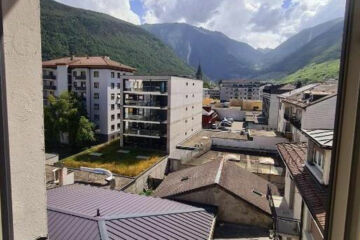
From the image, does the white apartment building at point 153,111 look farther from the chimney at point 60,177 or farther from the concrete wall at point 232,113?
the concrete wall at point 232,113

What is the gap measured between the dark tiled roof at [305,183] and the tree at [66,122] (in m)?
19.9

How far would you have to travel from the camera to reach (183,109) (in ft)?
87.0

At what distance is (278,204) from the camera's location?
9.20 metres

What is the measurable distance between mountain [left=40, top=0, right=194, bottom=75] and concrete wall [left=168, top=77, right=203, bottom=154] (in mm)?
22874

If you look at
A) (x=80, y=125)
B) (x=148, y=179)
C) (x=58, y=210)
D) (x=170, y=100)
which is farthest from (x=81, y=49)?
(x=58, y=210)

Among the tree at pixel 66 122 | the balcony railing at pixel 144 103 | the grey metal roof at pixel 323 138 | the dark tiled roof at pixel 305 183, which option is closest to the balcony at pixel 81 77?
the tree at pixel 66 122

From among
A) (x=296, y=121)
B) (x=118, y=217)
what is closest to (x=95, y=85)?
(x=296, y=121)

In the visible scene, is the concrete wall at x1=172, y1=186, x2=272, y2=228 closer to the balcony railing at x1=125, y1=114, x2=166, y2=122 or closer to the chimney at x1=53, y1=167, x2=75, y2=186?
the chimney at x1=53, y1=167, x2=75, y2=186

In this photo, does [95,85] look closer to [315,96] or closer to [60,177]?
[60,177]

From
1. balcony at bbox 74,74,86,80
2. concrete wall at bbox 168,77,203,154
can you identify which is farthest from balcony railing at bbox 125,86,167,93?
balcony at bbox 74,74,86,80

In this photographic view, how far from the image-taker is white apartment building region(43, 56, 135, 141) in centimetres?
2877

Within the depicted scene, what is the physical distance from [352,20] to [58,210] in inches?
300

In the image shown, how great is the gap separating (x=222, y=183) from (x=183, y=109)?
53.5 feet

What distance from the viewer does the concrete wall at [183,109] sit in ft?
76.8
